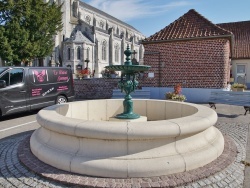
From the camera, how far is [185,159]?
11.4 ft

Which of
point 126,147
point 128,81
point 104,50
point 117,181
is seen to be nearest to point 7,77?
point 128,81

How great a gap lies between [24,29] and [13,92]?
21.4 metres

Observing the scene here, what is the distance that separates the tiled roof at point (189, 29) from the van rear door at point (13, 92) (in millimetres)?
8095

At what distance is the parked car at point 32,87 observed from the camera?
841 cm

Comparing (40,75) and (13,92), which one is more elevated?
(40,75)

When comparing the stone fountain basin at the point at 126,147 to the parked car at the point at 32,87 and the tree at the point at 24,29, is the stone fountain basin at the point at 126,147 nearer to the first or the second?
the parked car at the point at 32,87

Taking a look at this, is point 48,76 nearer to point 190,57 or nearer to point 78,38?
point 190,57

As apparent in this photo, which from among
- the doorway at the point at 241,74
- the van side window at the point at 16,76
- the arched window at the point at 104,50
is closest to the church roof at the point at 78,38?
the arched window at the point at 104,50

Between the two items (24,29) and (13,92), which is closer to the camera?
(13,92)

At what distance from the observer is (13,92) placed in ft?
28.0

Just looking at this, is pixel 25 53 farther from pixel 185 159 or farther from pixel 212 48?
pixel 185 159

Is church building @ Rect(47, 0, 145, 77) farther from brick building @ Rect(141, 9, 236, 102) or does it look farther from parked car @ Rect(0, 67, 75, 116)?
parked car @ Rect(0, 67, 75, 116)

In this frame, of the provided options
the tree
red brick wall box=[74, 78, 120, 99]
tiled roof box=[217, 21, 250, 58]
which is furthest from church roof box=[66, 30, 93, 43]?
red brick wall box=[74, 78, 120, 99]

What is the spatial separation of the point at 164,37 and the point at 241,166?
10.9 meters
